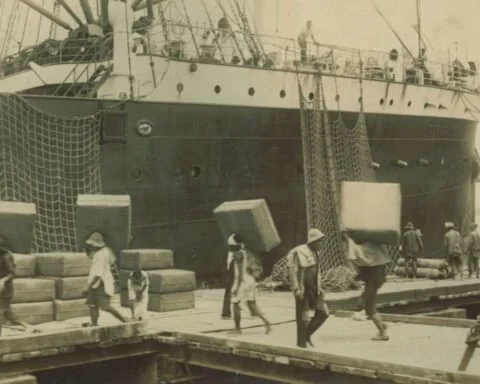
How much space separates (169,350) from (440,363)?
3.20 meters

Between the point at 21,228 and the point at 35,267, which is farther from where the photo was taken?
the point at 35,267

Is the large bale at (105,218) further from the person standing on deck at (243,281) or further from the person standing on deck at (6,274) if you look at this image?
the person standing on deck at (243,281)

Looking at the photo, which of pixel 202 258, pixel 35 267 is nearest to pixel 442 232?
pixel 202 258

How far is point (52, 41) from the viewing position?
16609mm

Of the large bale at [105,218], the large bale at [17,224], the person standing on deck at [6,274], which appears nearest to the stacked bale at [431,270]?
the large bale at [105,218]

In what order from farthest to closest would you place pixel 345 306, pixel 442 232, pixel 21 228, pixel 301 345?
pixel 442 232
pixel 345 306
pixel 21 228
pixel 301 345

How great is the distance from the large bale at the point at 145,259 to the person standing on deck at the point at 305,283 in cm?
369

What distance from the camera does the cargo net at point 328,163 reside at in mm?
15445

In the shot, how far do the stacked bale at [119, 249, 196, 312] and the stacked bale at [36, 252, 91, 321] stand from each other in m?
0.82

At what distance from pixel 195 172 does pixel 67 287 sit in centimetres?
543

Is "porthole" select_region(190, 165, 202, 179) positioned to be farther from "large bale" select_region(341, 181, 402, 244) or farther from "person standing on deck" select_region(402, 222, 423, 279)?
"large bale" select_region(341, 181, 402, 244)

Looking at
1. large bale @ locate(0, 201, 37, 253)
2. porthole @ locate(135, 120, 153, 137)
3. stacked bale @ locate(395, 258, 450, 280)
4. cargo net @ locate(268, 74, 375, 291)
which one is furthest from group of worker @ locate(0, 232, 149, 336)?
stacked bale @ locate(395, 258, 450, 280)

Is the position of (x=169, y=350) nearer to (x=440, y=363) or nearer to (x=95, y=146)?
(x=440, y=363)

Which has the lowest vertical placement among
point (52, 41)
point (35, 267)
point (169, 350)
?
point (169, 350)
